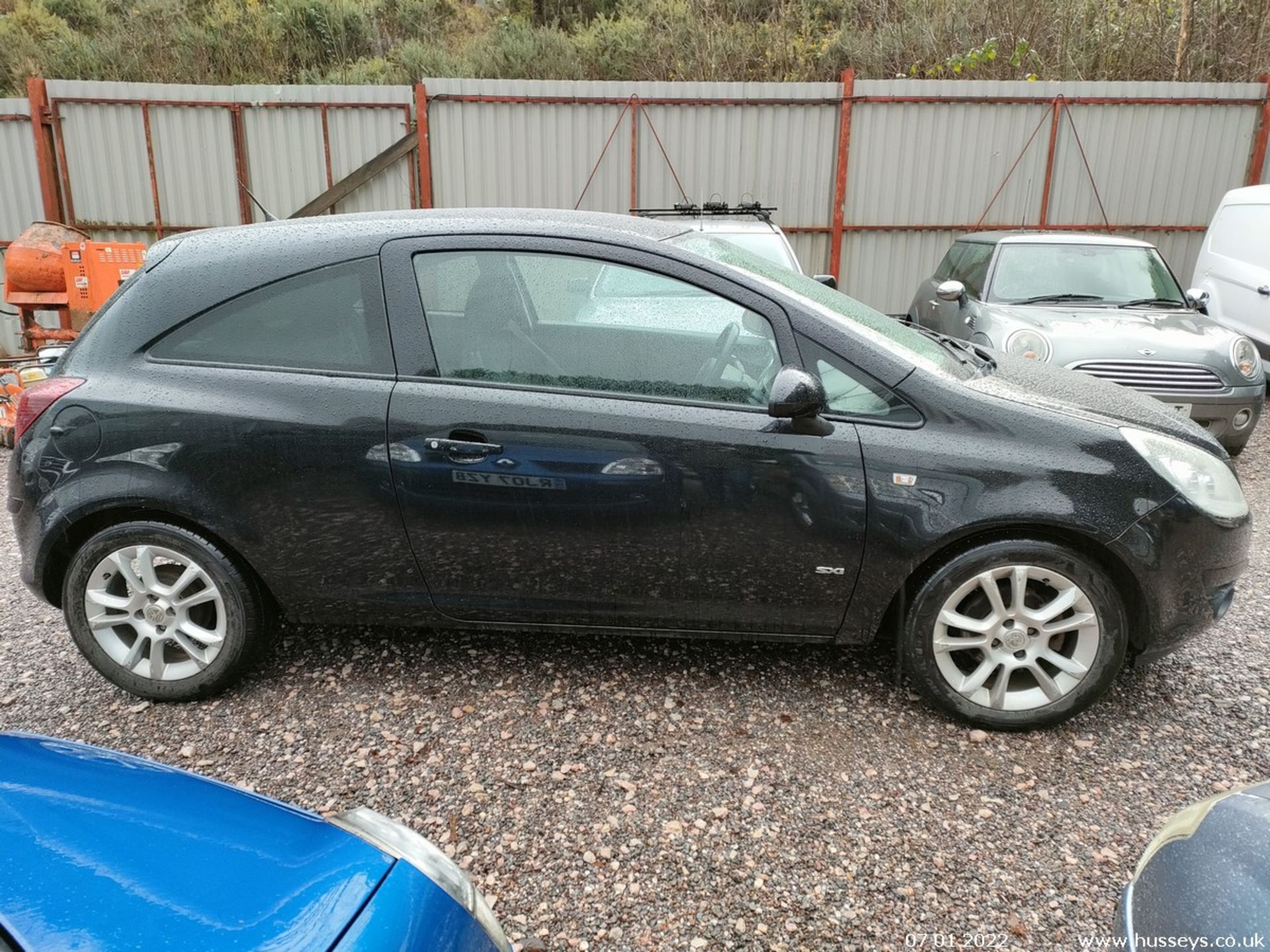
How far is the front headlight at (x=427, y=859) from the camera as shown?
4.65ft

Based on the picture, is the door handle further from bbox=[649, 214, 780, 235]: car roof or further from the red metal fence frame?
the red metal fence frame

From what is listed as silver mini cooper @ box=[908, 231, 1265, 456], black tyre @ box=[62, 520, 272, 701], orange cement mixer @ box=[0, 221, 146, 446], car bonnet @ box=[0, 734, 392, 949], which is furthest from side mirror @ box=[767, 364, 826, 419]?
orange cement mixer @ box=[0, 221, 146, 446]

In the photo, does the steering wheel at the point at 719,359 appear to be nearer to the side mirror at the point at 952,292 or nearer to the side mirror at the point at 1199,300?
the side mirror at the point at 952,292

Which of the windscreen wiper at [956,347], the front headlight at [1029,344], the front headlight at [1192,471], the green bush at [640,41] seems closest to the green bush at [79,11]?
the green bush at [640,41]

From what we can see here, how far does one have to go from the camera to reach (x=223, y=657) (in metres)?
3.06

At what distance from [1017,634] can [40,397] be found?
3.32m

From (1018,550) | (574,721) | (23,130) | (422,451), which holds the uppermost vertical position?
(23,130)

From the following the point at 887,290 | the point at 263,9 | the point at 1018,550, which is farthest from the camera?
the point at 263,9

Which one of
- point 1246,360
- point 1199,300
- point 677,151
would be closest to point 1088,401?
point 1246,360

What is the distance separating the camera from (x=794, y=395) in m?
2.63

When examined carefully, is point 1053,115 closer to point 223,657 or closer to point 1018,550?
point 1018,550

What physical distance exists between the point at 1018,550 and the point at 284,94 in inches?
389

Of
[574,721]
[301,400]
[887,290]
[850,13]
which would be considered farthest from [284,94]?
[850,13]

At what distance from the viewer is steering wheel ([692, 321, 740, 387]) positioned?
9.29 feet
